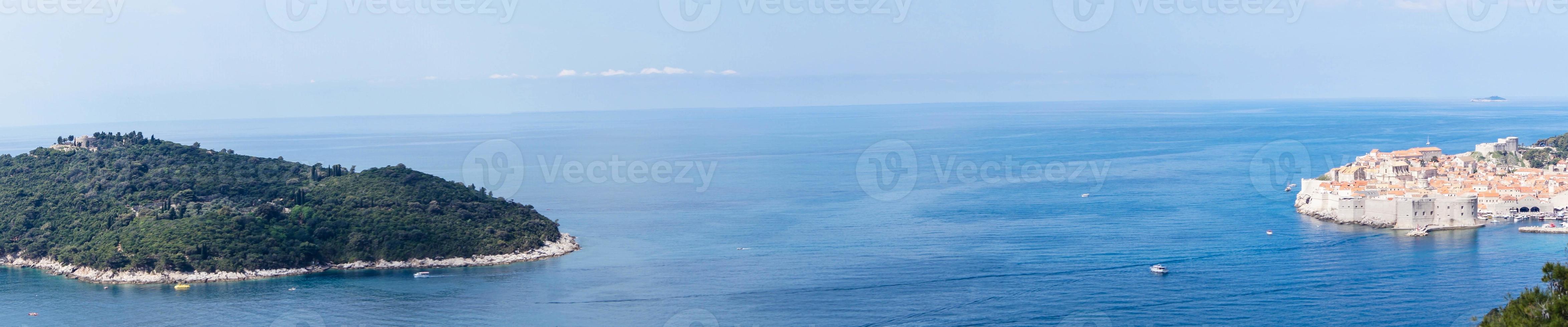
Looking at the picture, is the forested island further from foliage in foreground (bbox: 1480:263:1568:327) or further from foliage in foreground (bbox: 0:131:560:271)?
foliage in foreground (bbox: 1480:263:1568:327)

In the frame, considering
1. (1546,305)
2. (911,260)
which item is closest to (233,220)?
(911,260)

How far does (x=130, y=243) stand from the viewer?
28.8 meters

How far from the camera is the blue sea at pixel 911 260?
23625 mm

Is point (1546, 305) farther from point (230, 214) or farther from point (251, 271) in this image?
point (230, 214)

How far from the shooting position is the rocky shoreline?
2777cm

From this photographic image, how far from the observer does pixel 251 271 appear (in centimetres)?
2819

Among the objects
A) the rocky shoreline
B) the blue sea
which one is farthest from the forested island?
the blue sea

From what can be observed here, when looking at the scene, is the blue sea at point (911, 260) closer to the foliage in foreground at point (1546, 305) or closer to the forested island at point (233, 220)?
the forested island at point (233, 220)

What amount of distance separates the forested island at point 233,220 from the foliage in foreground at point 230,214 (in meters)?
0.04

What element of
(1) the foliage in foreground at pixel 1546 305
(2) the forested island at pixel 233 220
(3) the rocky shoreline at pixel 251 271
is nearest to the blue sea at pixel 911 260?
(3) the rocky shoreline at pixel 251 271

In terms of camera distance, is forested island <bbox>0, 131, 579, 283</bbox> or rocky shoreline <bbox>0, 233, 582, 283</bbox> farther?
forested island <bbox>0, 131, 579, 283</bbox>

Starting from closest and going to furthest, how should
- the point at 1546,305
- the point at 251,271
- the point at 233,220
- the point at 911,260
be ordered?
1. the point at 1546,305
2. the point at 251,271
3. the point at 911,260
4. the point at 233,220

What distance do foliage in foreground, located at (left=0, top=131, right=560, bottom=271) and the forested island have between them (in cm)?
4

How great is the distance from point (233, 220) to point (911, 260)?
15.9 meters
